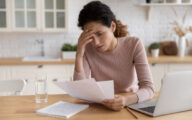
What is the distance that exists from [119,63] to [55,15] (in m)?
1.84

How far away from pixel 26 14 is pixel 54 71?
874 mm

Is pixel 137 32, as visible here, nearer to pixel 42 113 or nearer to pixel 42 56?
pixel 42 56

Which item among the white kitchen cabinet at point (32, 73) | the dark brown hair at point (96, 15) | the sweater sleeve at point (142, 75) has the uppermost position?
the dark brown hair at point (96, 15)

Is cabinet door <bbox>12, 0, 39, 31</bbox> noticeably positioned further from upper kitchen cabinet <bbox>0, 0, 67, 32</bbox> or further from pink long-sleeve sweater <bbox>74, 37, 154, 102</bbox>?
pink long-sleeve sweater <bbox>74, 37, 154, 102</bbox>

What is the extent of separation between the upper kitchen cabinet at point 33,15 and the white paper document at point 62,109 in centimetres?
214

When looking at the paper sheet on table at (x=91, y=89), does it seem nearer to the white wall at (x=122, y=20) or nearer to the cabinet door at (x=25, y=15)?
the cabinet door at (x=25, y=15)

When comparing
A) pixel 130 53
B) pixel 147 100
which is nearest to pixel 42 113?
pixel 147 100

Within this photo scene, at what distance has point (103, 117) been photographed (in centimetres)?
129

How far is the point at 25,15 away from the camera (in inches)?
135

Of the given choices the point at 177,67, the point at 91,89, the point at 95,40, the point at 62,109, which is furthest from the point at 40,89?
the point at 177,67

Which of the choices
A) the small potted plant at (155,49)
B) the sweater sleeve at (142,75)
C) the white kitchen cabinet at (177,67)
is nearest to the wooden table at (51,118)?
the sweater sleeve at (142,75)

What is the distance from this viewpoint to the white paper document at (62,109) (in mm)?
1304

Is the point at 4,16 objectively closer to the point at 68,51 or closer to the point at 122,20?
the point at 68,51

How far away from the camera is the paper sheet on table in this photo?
1.34m
